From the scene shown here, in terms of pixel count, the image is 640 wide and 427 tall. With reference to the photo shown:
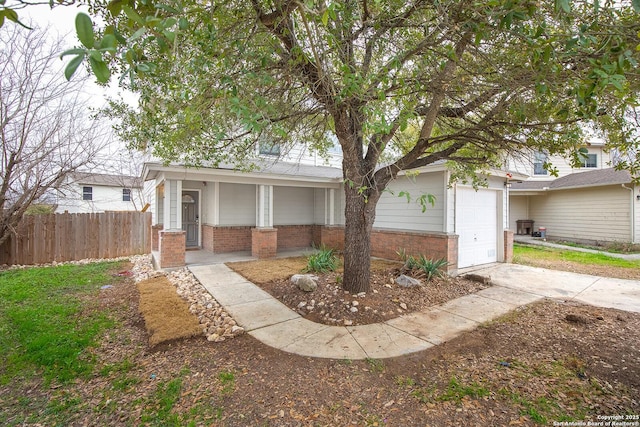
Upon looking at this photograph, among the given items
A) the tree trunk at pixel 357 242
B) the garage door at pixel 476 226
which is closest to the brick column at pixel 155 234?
the tree trunk at pixel 357 242

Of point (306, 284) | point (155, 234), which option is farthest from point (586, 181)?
point (155, 234)

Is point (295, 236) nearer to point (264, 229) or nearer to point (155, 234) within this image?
point (264, 229)

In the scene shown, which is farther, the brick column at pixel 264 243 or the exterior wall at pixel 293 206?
the exterior wall at pixel 293 206

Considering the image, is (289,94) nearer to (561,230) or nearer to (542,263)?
(542,263)

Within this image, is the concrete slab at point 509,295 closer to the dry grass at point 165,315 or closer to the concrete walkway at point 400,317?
the concrete walkway at point 400,317

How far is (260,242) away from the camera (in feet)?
31.8

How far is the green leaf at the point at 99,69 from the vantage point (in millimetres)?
1208

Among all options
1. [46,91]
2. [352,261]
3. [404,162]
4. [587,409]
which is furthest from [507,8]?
[46,91]

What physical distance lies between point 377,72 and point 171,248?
699 cm

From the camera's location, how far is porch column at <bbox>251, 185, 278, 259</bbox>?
31.9 feet

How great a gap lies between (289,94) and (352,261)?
10.4 ft

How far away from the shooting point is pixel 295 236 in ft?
40.7

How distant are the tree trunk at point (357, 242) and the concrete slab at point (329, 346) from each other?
1.32m

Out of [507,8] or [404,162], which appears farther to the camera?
[404,162]
